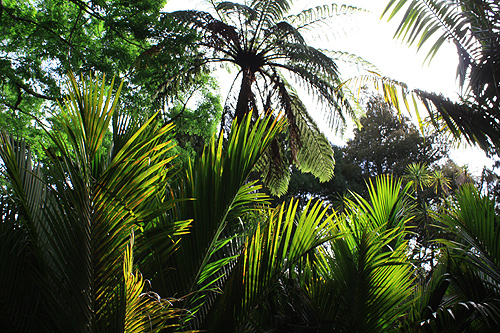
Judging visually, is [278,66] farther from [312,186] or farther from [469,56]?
[312,186]

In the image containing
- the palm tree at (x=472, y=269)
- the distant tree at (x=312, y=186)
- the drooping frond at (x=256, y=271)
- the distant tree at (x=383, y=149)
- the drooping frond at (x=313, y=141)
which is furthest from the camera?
the distant tree at (x=383, y=149)

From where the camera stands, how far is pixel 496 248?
2.71 meters

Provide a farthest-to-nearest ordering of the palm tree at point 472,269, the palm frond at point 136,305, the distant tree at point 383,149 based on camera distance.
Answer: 1. the distant tree at point 383,149
2. the palm tree at point 472,269
3. the palm frond at point 136,305

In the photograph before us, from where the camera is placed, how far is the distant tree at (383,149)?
22078mm

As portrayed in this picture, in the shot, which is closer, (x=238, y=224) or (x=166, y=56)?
(x=238, y=224)

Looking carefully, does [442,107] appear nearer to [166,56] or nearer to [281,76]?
[166,56]

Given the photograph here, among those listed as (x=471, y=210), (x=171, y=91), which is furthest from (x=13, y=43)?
(x=471, y=210)

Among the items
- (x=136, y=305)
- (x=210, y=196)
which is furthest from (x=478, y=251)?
(x=136, y=305)

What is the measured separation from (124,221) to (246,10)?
8.19 m

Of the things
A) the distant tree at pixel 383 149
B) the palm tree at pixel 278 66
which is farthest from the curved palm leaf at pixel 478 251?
the distant tree at pixel 383 149

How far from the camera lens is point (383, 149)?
22.6 meters

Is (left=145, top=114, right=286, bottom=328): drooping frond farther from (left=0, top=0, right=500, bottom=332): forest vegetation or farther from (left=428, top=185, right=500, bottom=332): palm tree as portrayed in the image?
(left=428, top=185, right=500, bottom=332): palm tree

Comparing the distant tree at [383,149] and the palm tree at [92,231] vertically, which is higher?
the distant tree at [383,149]

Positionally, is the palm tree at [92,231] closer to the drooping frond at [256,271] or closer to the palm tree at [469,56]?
the drooping frond at [256,271]
